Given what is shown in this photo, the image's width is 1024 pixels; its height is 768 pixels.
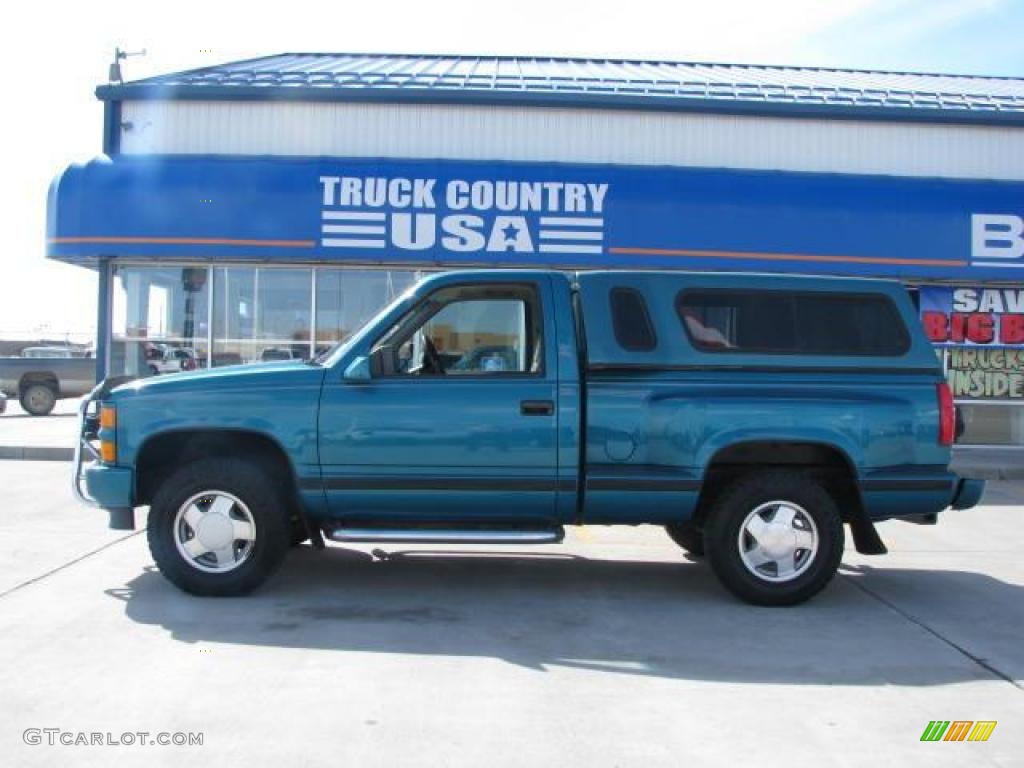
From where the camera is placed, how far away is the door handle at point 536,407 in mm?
5754

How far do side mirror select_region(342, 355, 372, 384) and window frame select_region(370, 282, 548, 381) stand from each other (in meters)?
0.05

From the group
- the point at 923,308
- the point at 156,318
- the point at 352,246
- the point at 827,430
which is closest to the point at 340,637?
the point at 827,430

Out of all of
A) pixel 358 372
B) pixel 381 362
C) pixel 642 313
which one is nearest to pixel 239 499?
pixel 358 372

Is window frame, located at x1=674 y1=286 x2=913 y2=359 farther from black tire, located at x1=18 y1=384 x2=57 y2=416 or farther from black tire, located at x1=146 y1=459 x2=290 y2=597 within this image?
black tire, located at x1=18 y1=384 x2=57 y2=416

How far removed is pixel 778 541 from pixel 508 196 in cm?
845

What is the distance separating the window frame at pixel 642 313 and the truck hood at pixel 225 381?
1.80 meters

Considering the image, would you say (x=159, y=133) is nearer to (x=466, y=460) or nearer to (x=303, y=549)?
(x=303, y=549)

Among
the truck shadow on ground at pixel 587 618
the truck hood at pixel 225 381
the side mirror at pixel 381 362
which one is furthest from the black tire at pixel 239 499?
the side mirror at pixel 381 362

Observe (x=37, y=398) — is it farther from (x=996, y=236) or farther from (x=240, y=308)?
(x=996, y=236)

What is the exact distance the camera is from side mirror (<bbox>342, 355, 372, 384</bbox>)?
5.70 metres

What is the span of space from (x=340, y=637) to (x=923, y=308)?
39.3ft

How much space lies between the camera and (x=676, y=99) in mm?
14164

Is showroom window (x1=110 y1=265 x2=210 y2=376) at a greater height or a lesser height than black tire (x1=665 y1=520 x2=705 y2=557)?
greater

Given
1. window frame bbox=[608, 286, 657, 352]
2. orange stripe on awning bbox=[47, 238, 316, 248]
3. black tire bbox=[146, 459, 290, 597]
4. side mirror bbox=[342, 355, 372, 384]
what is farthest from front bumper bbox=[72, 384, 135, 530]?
orange stripe on awning bbox=[47, 238, 316, 248]
